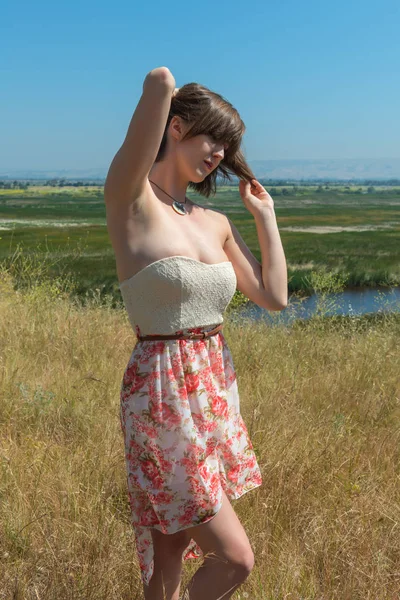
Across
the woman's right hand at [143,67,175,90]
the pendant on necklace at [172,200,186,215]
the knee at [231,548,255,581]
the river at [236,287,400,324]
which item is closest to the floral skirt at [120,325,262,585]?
the knee at [231,548,255,581]

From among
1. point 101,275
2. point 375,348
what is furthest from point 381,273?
point 375,348

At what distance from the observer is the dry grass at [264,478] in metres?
2.63

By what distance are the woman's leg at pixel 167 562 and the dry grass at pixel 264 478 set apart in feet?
1.10

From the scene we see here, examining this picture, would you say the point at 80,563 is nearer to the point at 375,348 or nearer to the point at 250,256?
the point at 250,256

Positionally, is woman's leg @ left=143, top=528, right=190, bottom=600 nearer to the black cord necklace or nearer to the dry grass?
the dry grass

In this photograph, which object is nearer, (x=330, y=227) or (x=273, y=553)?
(x=273, y=553)

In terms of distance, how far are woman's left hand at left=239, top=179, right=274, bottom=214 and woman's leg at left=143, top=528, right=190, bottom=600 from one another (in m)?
1.17

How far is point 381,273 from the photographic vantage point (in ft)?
97.7

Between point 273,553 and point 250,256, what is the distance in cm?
127

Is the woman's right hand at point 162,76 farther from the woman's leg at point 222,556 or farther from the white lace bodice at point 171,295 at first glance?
the woman's leg at point 222,556

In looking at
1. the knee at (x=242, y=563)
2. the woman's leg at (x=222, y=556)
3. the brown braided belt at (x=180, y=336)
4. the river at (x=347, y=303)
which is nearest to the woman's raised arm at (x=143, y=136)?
the brown braided belt at (x=180, y=336)

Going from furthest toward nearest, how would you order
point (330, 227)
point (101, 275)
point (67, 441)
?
point (330, 227) < point (101, 275) < point (67, 441)

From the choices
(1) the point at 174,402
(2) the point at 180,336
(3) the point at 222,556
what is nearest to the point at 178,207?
(2) the point at 180,336

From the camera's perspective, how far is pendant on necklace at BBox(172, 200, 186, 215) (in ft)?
7.61
